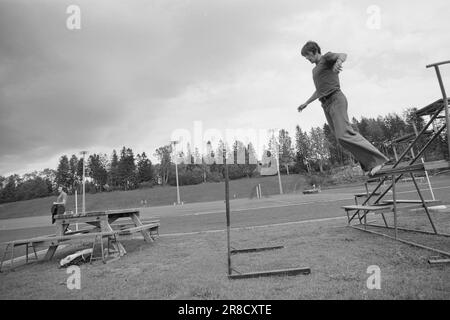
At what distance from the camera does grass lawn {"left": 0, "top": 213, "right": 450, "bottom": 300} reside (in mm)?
3299

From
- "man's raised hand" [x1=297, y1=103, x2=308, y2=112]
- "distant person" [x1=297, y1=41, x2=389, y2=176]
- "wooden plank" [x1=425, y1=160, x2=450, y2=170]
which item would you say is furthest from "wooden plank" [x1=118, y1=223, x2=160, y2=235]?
"wooden plank" [x1=425, y1=160, x2=450, y2=170]

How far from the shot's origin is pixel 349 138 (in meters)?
4.28

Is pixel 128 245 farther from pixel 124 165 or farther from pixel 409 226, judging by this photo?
pixel 124 165

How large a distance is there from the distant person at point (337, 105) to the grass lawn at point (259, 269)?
5.14 ft

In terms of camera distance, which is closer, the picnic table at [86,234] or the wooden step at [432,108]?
the wooden step at [432,108]

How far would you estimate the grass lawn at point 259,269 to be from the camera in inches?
130

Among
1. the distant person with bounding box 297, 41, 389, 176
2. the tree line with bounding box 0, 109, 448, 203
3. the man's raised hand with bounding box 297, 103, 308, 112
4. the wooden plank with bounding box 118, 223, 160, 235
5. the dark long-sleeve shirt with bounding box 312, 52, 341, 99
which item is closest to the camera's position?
the distant person with bounding box 297, 41, 389, 176

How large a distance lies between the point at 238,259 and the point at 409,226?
213 inches

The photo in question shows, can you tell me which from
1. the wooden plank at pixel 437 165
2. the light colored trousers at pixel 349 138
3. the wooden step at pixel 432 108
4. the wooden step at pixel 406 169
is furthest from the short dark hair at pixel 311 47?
the wooden plank at pixel 437 165

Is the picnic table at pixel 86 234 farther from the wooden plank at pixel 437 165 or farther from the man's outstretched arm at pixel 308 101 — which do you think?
the wooden plank at pixel 437 165

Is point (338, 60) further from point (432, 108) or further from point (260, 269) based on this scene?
point (260, 269)

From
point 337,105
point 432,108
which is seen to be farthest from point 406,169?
point 337,105

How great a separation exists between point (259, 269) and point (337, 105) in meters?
2.94

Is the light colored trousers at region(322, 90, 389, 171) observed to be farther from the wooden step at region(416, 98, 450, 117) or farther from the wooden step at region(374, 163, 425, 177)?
the wooden step at region(416, 98, 450, 117)
